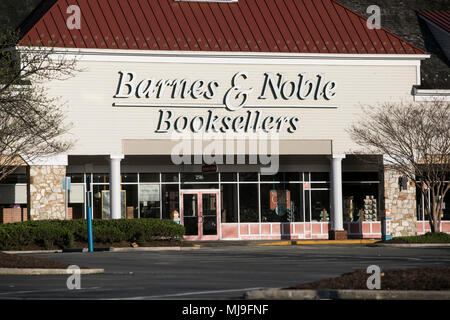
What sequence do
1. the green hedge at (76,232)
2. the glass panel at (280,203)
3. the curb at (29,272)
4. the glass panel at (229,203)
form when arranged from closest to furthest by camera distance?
the curb at (29,272), the green hedge at (76,232), the glass panel at (229,203), the glass panel at (280,203)

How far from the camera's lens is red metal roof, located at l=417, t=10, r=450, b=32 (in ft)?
151

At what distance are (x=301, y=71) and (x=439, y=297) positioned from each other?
2815 cm

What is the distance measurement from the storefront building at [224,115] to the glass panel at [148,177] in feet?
0.21

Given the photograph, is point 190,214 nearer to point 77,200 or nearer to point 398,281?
point 77,200

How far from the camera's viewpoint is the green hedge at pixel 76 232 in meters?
34.5

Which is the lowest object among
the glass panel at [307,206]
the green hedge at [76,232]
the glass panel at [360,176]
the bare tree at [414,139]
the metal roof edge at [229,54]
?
the green hedge at [76,232]

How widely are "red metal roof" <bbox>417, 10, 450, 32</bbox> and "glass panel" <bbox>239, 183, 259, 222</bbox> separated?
11.8 meters

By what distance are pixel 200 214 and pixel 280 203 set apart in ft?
13.0

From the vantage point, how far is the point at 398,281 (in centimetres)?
1520

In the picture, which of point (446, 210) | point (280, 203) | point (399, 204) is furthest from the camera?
point (446, 210)

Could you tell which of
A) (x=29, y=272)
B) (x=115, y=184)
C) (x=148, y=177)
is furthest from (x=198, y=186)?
(x=29, y=272)

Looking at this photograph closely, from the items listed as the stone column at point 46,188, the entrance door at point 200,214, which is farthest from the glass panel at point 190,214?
the stone column at point 46,188

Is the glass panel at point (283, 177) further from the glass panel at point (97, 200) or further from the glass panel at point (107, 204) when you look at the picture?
the glass panel at point (97, 200)

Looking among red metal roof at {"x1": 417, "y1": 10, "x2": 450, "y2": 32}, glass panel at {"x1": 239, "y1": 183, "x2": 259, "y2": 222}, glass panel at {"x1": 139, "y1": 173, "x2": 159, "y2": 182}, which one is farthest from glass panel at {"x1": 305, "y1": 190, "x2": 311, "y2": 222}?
red metal roof at {"x1": 417, "y1": 10, "x2": 450, "y2": 32}
